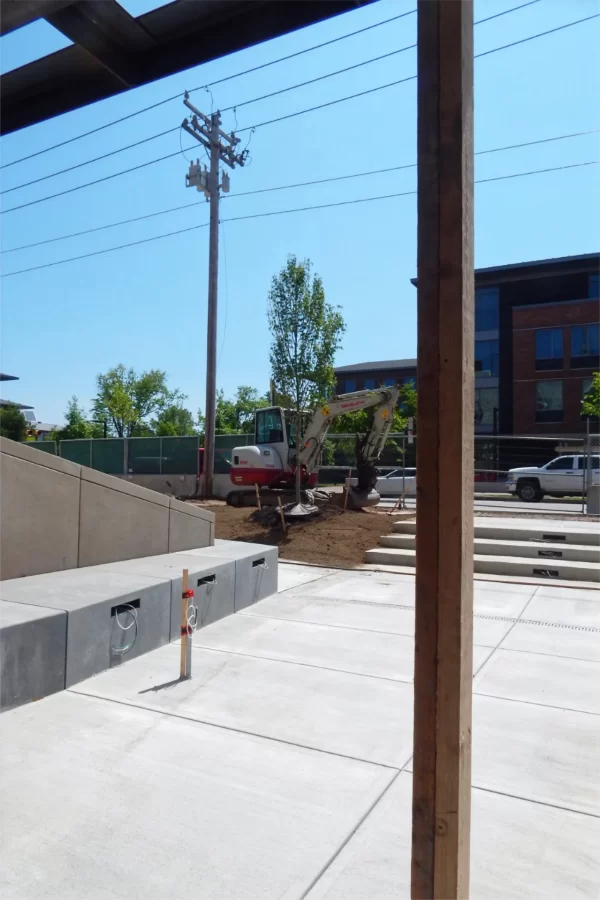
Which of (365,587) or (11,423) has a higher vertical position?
(11,423)

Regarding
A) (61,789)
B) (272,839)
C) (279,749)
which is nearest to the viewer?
(272,839)

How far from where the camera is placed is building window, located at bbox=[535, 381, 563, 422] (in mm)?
41469

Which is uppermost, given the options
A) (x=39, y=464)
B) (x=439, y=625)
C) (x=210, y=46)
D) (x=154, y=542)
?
(x=210, y=46)

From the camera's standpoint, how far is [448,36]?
187 centimetres

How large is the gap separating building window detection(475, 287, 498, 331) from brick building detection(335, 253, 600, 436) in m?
0.07

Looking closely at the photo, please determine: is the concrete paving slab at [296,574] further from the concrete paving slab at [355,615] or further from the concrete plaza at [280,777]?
the concrete plaza at [280,777]

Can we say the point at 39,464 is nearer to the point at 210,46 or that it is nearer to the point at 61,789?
the point at 61,789

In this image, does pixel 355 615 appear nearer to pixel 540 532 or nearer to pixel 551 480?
pixel 540 532

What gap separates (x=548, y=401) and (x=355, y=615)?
123ft

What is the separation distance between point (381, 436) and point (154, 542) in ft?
30.9

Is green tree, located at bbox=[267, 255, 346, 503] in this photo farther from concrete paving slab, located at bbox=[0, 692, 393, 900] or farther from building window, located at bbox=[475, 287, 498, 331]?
building window, located at bbox=[475, 287, 498, 331]

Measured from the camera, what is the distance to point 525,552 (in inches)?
447

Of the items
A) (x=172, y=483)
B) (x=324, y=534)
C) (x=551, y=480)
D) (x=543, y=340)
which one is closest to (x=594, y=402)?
(x=543, y=340)

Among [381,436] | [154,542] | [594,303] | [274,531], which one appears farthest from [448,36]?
[594,303]
